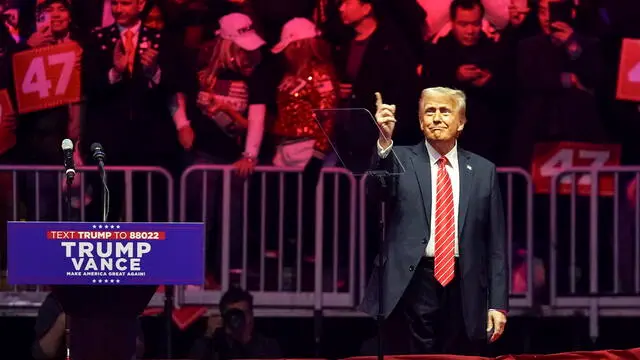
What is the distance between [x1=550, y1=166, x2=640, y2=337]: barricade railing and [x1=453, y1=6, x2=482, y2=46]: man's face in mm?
965

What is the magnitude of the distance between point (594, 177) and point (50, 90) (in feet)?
10.8

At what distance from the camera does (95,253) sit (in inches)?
209

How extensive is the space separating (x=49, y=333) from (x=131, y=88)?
1527mm

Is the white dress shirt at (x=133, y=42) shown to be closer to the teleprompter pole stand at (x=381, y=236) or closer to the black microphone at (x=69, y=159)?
the black microphone at (x=69, y=159)

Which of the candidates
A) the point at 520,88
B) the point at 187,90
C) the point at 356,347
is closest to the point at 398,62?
the point at 520,88

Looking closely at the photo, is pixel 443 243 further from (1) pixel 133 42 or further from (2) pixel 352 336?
(1) pixel 133 42

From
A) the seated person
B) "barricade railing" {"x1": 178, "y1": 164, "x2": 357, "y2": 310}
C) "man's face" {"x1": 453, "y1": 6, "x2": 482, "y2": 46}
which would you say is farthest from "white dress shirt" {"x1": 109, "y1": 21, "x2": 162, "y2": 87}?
"man's face" {"x1": 453, "y1": 6, "x2": 482, "y2": 46}

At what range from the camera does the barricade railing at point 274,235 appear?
24.6 feet

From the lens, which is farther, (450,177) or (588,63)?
(588,63)

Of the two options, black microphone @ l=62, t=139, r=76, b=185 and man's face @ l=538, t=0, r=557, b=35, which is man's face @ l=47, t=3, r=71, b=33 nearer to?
black microphone @ l=62, t=139, r=76, b=185

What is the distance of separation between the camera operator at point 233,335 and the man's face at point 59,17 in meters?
1.84

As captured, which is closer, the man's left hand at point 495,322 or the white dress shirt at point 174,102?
the man's left hand at point 495,322

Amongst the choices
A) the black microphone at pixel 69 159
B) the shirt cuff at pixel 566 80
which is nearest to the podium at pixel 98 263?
the black microphone at pixel 69 159

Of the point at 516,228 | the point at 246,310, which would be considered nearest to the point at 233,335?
the point at 246,310
